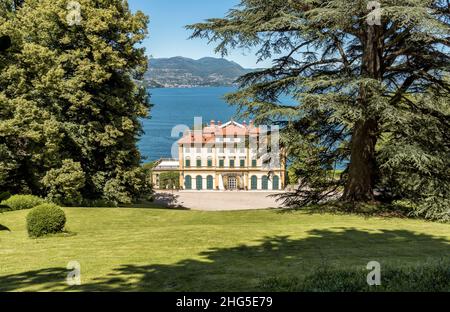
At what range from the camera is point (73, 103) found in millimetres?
21953

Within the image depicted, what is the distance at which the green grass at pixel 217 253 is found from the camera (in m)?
6.11

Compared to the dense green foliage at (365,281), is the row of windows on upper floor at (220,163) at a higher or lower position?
higher

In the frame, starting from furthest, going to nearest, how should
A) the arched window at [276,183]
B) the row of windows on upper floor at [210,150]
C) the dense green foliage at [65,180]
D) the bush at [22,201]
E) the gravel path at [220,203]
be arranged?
1. the row of windows on upper floor at [210,150]
2. the arched window at [276,183]
3. the gravel path at [220,203]
4. the dense green foliage at [65,180]
5. the bush at [22,201]

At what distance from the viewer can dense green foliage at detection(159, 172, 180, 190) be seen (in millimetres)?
56406

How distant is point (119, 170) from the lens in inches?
933

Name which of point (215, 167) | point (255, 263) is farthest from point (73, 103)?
point (215, 167)

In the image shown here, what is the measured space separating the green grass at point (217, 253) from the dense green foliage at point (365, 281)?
0.47 metres

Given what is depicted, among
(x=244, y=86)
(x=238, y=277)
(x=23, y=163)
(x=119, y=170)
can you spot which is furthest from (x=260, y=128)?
(x=23, y=163)

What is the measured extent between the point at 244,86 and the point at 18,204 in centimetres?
1259

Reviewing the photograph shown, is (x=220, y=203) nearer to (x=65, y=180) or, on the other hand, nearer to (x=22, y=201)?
(x=65, y=180)

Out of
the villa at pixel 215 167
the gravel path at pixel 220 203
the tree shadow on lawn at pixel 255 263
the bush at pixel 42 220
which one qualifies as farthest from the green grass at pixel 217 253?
the villa at pixel 215 167

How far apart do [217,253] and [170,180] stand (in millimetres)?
48869

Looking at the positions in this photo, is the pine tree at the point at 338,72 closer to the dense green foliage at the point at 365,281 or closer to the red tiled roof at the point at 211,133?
the dense green foliage at the point at 365,281

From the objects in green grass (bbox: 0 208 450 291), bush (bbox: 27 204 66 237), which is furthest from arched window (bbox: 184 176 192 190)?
bush (bbox: 27 204 66 237)
